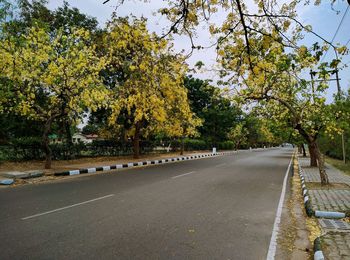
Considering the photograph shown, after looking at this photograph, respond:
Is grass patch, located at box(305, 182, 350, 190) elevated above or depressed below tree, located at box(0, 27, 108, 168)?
below

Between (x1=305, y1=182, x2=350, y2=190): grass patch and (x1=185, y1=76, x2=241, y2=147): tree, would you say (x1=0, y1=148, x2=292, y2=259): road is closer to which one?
(x1=305, y1=182, x2=350, y2=190): grass patch

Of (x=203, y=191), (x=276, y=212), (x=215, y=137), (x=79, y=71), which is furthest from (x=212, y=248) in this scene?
(x=215, y=137)

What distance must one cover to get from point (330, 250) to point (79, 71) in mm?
14538

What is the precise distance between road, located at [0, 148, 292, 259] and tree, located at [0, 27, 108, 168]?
6640 mm

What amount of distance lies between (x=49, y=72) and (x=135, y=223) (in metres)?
11.9

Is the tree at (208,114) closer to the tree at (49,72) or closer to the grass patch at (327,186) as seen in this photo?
the tree at (49,72)

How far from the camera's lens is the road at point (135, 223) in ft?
15.7

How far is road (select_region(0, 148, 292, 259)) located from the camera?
477 cm

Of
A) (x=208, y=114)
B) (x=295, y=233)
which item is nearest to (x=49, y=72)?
(x=295, y=233)

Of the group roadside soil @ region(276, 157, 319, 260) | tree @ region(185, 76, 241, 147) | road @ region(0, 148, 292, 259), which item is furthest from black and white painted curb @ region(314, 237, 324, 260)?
tree @ region(185, 76, 241, 147)

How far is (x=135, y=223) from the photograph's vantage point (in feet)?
20.6

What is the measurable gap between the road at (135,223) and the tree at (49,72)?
664cm

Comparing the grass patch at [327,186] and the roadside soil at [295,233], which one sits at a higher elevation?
the grass patch at [327,186]

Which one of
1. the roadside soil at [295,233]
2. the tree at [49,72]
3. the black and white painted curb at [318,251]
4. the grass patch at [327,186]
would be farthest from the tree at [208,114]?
the black and white painted curb at [318,251]
